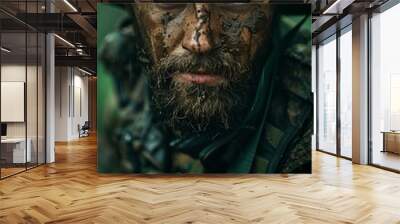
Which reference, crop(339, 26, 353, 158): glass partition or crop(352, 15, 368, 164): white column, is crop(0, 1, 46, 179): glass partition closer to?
crop(352, 15, 368, 164): white column

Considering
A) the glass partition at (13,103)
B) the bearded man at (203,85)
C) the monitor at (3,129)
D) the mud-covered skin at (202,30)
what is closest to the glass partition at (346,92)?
the bearded man at (203,85)

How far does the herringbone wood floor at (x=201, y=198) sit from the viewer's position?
3941 millimetres

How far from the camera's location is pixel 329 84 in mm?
10438

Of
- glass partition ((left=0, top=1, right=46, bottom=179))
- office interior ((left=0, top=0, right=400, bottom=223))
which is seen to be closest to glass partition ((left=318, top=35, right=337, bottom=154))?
office interior ((left=0, top=0, right=400, bottom=223))

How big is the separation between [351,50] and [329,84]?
2056 mm

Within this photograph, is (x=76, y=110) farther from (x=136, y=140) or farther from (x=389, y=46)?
(x=389, y=46)

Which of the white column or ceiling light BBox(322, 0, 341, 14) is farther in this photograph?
the white column

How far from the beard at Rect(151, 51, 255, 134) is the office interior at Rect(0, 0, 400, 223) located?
104 centimetres

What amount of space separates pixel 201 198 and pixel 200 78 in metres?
2.43

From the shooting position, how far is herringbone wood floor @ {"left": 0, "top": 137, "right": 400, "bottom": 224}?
12.9 ft

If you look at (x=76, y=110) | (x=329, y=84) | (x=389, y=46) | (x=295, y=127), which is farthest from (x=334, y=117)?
(x=76, y=110)

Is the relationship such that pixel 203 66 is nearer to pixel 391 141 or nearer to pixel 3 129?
pixel 3 129

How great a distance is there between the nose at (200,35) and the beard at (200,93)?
14 cm

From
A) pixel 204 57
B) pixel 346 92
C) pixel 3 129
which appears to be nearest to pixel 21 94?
pixel 3 129
